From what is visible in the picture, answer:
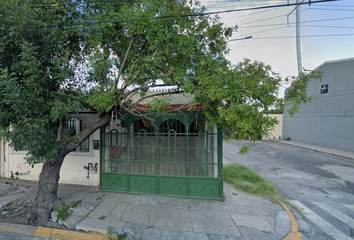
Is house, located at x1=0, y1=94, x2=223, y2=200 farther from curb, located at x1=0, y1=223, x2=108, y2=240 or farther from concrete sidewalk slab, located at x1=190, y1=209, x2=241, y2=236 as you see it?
curb, located at x1=0, y1=223, x2=108, y2=240

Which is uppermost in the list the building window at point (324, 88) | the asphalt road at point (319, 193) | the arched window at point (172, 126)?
the building window at point (324, 88)

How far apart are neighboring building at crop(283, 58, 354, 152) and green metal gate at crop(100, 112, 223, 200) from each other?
13.5 meters

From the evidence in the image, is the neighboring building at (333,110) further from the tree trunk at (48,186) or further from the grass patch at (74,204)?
the grass patch at (74,204)

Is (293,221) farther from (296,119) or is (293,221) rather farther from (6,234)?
(296,119)

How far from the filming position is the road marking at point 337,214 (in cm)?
402

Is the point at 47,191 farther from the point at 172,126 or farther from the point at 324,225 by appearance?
the point at 324,225

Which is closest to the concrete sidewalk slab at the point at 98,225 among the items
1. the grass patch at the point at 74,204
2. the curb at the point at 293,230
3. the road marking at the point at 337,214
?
the grass patch at the point at 74,204

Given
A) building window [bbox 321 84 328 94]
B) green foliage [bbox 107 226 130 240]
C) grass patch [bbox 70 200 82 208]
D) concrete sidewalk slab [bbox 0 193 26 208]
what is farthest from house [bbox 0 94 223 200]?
building window [bbox 321 84 328 94]

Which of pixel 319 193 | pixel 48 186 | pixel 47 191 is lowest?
pixel 319 193

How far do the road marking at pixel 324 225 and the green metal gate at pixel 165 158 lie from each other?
225 centimetres

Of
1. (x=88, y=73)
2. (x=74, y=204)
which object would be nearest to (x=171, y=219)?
(x=74, y=204)

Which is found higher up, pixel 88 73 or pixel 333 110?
pixel 88 73

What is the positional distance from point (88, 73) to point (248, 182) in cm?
653

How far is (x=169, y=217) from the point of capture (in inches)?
153
